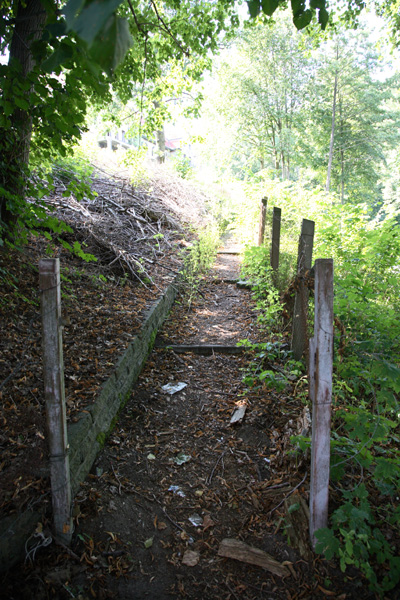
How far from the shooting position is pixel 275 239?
620 cm

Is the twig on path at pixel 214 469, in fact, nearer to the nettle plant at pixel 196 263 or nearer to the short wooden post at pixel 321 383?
the short wooden post at pixel 321 383

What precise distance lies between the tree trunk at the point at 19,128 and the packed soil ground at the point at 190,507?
2.53 metres

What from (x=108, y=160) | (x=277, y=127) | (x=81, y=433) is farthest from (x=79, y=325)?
(x=277, y=127)

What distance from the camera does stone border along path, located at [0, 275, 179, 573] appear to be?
1.91 metres

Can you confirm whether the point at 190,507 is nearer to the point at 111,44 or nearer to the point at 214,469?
the point at 214,469

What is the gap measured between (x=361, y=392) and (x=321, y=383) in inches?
71.2

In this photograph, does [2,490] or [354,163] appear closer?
[2,490]

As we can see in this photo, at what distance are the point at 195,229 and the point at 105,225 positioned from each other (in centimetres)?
403

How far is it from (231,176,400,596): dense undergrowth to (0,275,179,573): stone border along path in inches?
54.2

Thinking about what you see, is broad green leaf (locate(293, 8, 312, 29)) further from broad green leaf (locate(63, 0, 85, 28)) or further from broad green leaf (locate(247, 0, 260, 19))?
broad green leaf (locate(63, 0, 85, 28))

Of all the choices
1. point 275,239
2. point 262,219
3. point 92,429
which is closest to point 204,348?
point 92,429

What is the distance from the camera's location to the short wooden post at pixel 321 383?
2.13m

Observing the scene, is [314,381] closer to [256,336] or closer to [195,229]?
[256,336]

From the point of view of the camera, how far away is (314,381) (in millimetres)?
2154
